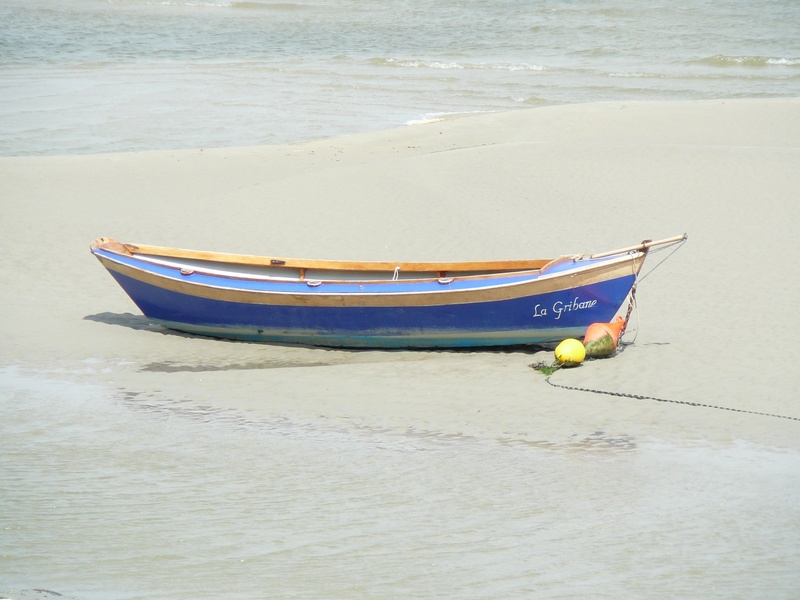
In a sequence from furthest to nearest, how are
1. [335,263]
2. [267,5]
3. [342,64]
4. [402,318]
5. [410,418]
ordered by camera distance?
[267,5], [342,64], [335,263], [402,318], [410,418]

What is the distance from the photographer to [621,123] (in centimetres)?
1703

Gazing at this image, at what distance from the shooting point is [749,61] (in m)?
26.8

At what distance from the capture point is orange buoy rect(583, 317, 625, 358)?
801 centimetres

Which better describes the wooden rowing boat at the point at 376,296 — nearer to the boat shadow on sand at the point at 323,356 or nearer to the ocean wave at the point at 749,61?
the boat shadow on sand at the point at 323,356

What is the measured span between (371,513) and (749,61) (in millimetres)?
24974

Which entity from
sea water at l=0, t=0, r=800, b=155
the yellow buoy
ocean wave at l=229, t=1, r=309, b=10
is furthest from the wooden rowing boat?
ocean wave at l=229, t=1, r=309, b=10

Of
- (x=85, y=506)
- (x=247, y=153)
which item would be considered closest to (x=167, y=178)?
(x=247, y=153)

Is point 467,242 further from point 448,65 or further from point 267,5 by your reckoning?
point 267,5

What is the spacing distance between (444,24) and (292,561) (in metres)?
36.0

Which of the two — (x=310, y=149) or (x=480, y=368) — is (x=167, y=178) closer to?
(x=310, y=149)

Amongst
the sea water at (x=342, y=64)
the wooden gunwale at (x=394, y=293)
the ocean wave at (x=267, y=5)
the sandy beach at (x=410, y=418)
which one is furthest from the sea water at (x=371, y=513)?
the ocean wave at (x=267, y=5)

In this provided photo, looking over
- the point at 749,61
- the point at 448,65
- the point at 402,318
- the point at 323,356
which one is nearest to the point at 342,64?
the point at 448,65

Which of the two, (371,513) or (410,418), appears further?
(410,418)

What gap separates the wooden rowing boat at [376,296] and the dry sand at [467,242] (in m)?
0.23
